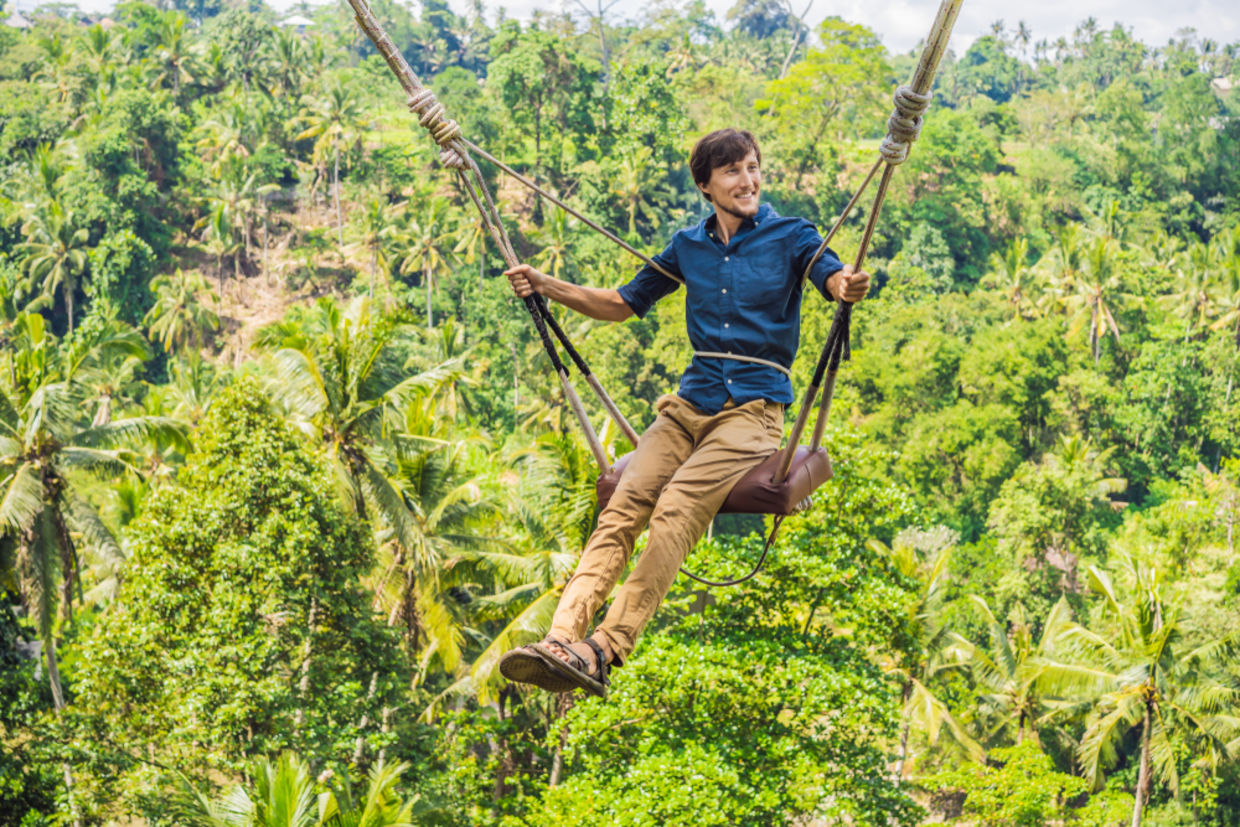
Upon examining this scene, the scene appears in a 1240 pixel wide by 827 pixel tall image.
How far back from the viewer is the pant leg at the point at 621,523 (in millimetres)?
3855

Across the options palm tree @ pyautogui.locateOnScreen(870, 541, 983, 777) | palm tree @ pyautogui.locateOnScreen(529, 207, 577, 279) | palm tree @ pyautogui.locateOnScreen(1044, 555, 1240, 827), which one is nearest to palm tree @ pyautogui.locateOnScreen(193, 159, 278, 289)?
palm tree @ pyautogui.locateOnScreen(529, 207, 577, 279)

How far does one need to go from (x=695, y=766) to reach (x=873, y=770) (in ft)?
11.1

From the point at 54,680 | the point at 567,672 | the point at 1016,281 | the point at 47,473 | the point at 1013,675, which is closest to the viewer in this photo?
the point at 567,672

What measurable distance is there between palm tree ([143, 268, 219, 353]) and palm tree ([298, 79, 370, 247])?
7.34 metres

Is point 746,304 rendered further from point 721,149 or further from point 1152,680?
point 1152,680

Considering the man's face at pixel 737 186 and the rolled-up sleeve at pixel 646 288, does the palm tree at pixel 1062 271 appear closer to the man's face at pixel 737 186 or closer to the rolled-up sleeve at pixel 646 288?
the rolled-up sleeve at pixel 646 288

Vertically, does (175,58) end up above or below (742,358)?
above

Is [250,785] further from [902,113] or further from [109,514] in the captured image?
[902,113]

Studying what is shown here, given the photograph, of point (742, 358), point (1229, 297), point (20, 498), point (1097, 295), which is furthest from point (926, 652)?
point (1229, 297)

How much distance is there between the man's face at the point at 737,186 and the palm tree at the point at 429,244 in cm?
3532

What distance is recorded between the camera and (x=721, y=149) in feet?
13.8

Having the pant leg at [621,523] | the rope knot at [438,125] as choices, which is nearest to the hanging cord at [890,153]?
the pant leg at [621,523]

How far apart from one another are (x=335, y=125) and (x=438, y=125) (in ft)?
142

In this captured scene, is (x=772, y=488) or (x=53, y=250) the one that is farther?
(x=53, y=250)
